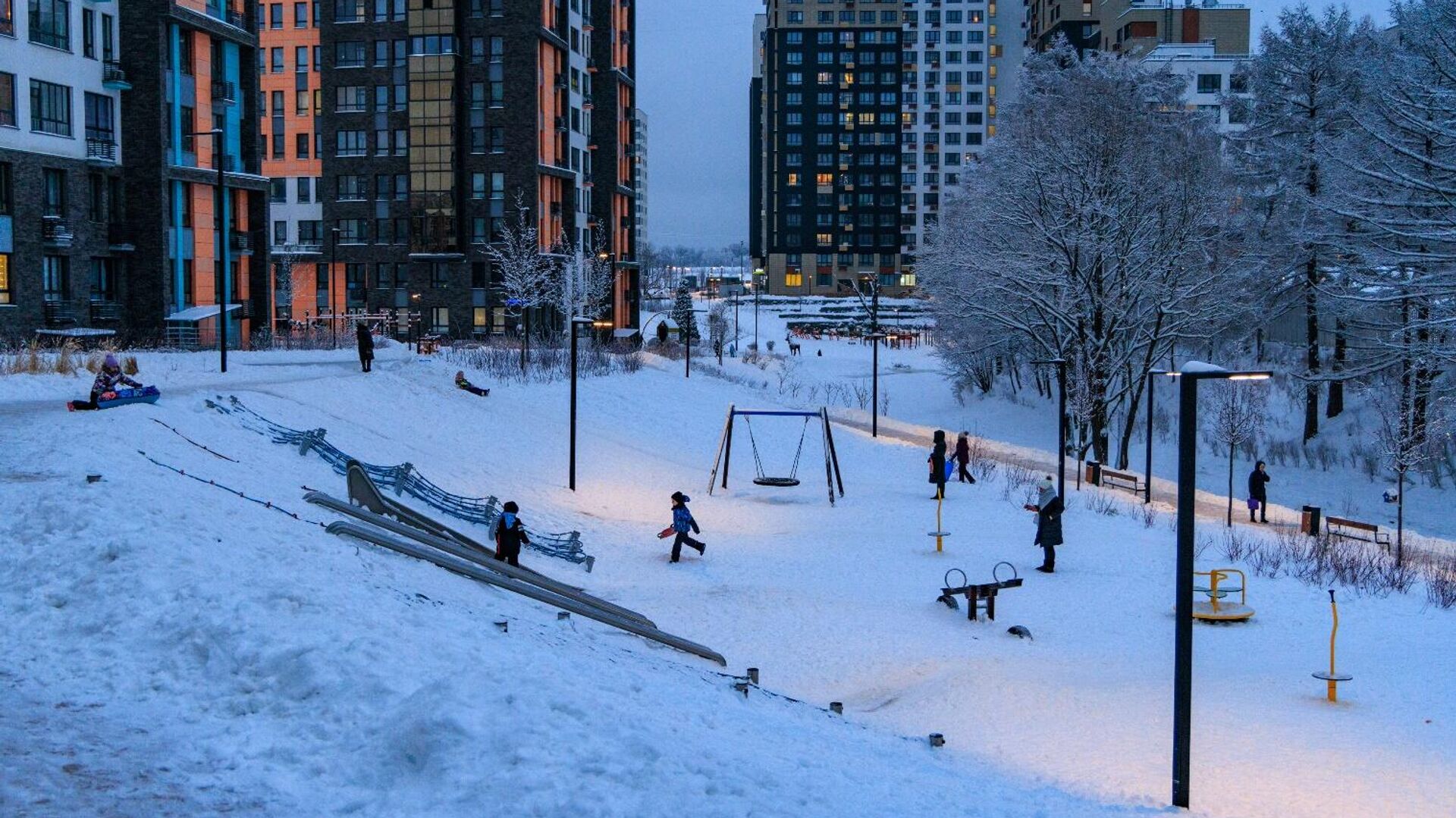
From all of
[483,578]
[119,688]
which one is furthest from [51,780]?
[483,578]

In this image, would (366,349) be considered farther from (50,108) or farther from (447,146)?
(447,146)

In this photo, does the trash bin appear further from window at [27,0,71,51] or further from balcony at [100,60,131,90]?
window at [27,0,71,51]

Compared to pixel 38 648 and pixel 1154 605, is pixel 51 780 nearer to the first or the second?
pixel 38 648

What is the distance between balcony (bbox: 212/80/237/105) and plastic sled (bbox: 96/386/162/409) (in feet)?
102

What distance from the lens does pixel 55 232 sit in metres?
41.0

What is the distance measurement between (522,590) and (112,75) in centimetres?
3776

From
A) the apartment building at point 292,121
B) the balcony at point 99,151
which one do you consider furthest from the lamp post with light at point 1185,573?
the apartment building at point 292,121

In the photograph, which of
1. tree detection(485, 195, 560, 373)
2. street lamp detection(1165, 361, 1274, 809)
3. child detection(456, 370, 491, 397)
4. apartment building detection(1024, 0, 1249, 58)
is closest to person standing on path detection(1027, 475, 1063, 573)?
street lamp detection(1165, 361, 1274, 809)

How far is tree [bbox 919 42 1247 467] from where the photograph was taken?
122ft

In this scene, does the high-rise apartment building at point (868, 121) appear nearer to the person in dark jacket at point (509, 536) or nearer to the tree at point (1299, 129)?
the tree at point (1299, 129)

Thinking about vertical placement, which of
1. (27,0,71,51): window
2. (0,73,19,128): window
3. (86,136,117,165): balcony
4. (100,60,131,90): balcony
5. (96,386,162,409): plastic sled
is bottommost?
(96,386,162,409): plastic sled

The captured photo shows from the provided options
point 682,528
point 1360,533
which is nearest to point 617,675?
point 682,528

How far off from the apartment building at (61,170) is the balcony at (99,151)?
4cm

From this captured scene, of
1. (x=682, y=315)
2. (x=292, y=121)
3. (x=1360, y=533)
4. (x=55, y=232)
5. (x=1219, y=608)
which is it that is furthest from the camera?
(x=682, y=315)
